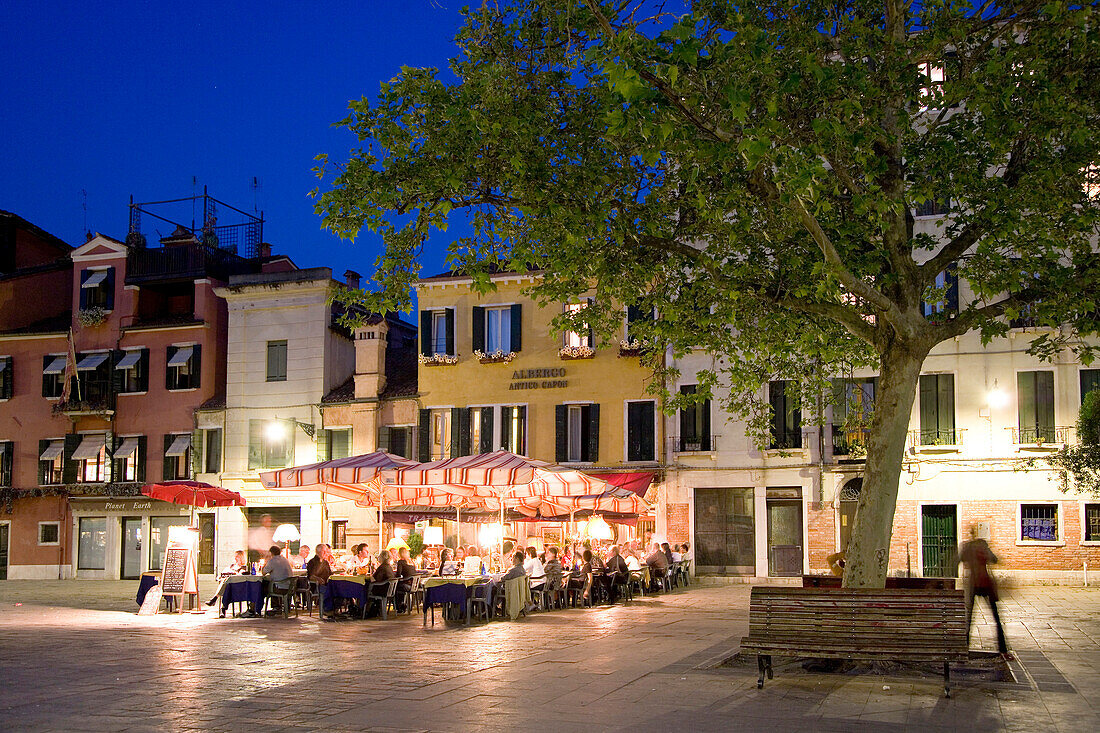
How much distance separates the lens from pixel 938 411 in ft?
97.2

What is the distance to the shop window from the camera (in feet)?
90.7

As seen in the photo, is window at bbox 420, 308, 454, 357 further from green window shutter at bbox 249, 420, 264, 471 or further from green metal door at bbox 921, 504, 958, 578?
green metal door at bbox 921, 504, 958, 578

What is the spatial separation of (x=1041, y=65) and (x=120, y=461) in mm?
35150

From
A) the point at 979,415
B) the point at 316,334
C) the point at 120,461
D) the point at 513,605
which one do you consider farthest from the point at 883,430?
the point at 120,461

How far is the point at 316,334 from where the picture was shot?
36.8 m

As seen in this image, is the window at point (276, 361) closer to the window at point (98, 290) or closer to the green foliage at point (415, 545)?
the window at point (98, 290)

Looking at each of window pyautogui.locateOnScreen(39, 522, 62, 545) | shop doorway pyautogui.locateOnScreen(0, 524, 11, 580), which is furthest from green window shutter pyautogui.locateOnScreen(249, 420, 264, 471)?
shop doorway pyautogui.locateOnScreen(0, 524, 11, 580)

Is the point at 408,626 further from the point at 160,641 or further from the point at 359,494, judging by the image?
the point at 359,494

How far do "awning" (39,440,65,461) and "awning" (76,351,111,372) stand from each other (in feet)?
9.31

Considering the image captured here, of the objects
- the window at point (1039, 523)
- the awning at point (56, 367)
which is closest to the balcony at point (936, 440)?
the window at point (1039, 523)

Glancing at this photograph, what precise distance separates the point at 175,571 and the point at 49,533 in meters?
20.7

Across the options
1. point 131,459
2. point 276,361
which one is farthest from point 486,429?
point 131,459

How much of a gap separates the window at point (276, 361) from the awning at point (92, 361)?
6709 millimetres

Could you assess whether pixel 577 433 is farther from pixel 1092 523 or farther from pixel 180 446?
pixel 1092 523
